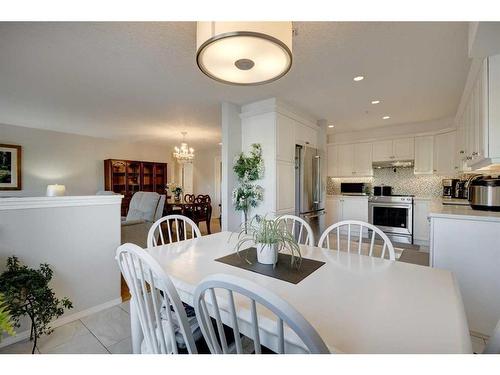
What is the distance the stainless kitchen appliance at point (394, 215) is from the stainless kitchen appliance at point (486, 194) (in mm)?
2008

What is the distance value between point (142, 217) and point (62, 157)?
9.92 ft

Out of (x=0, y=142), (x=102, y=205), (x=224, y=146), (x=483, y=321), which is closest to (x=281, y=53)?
(x=102, y=205)

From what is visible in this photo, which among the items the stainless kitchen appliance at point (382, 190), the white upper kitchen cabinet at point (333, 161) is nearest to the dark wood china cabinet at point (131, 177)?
the white upper kitchen cabinet at point (333, 161)

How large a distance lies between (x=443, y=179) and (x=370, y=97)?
259 centimetres

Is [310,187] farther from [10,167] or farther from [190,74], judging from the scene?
[10,167]

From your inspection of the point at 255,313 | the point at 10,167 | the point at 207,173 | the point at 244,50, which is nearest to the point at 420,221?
the point at 244,50

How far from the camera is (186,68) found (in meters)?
2.34

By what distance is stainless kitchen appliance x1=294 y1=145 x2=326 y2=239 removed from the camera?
3.59m

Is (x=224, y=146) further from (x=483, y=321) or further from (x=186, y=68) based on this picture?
(x=483, y=321)

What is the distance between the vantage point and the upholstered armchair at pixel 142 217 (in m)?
3.11

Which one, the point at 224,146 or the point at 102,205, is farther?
the point at 224,146

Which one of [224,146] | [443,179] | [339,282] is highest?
[224,146]

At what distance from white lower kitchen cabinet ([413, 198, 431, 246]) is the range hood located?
0.75 meters
